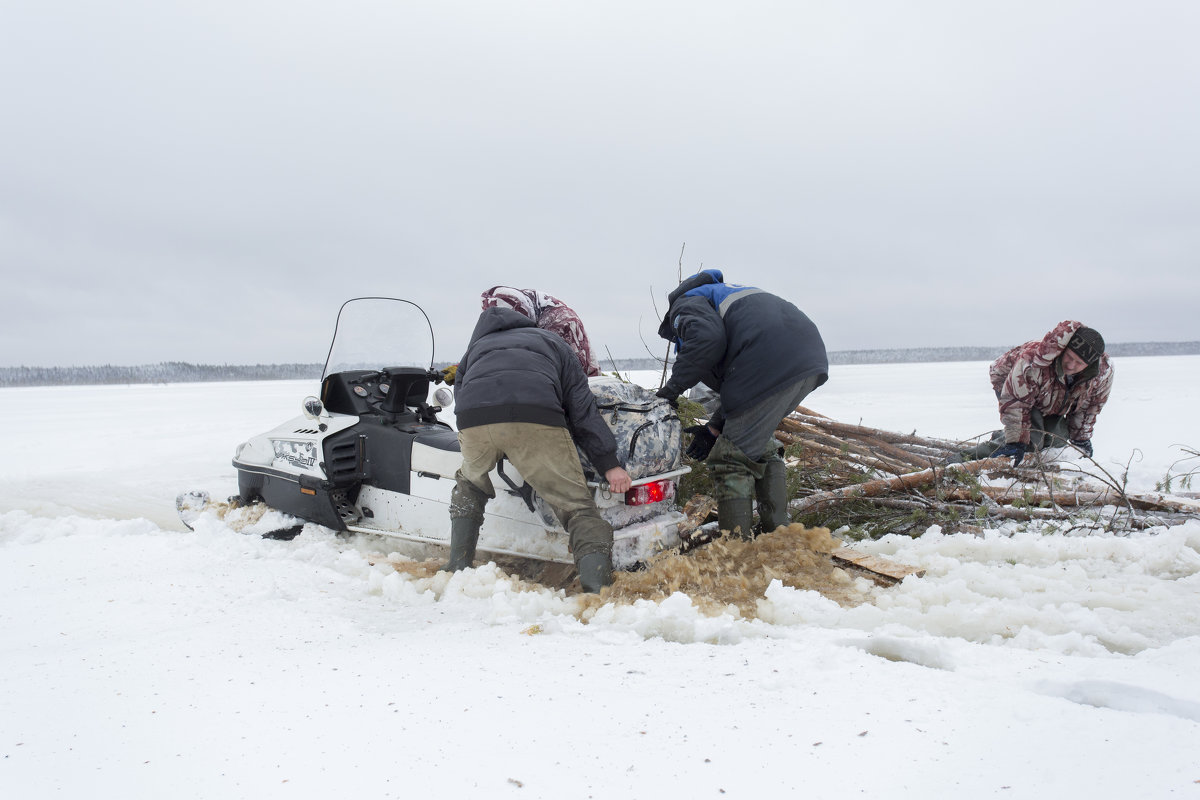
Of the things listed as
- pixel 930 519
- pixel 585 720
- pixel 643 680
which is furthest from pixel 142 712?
pixel 930 519

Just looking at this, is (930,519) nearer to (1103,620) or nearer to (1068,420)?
(1103,620)

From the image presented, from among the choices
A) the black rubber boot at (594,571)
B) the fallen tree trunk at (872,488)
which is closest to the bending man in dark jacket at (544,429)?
the black rubber boot at (594,571)

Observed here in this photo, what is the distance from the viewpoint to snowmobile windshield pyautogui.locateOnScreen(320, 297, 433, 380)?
181 inches

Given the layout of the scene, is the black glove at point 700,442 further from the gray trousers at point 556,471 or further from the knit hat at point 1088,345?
the knit hat at point 1088,345

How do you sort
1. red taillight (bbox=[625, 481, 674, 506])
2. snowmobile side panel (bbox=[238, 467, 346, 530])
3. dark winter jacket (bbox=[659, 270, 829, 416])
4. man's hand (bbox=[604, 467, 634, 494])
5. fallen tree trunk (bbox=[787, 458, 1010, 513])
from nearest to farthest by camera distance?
man's hand (bbox=[604, 467, 634, 494]) < red taillight (bbox=[625, 481, 674, 506]) < dark winter jacket (bbox=[659, 270, 829, 416]) < snowmobile side panel (bbox=[238, 467, 346, 530]) < fallen tree trunk (bbox=[787, 458, 1010, 513])

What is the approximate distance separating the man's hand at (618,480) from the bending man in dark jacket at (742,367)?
0.61 meters

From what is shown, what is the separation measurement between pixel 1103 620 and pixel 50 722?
11.5ft

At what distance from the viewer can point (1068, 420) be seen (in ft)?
18.9

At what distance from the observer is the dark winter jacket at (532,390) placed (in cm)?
313

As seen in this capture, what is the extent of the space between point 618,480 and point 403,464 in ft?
5.17

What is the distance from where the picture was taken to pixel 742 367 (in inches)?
142

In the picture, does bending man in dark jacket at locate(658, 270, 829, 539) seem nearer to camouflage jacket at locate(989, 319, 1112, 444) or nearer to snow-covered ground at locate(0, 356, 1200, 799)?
snow-covered ground at locate(0, 356, 1200, 799)

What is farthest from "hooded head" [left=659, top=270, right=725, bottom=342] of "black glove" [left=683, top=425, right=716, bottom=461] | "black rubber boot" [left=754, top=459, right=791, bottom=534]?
"black rubber boot" [left=754, top=459, right=791, bottom=534]

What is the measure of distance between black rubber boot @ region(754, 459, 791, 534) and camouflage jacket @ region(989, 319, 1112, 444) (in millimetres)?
2818
